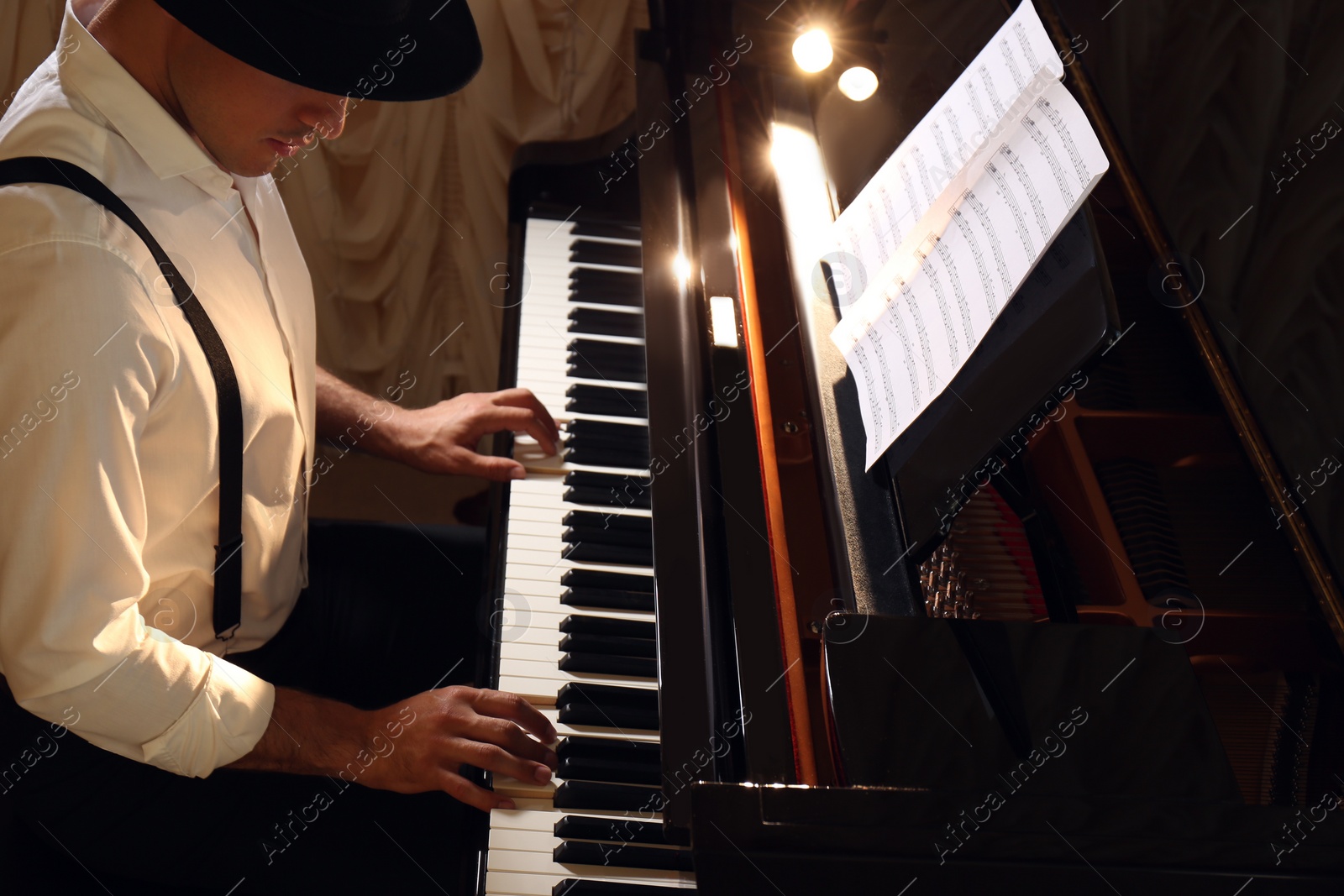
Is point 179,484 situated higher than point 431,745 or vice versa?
point 179,484

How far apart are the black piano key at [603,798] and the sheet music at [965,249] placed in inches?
21.8

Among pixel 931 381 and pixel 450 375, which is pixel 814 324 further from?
pixel 450 375

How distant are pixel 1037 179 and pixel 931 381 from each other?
0.27 metres

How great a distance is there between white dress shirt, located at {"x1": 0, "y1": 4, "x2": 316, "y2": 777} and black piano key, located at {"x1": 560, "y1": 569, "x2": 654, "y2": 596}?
48 centimetres

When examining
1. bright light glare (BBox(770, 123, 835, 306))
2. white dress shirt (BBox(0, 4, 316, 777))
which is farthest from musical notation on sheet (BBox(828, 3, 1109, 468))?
white dress shirt (BBox(0, 4, 316, 777))

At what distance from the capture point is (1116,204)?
191 centimetres

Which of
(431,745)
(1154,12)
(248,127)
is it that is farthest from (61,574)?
(1154,12)

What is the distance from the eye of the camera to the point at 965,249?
48.9 inches

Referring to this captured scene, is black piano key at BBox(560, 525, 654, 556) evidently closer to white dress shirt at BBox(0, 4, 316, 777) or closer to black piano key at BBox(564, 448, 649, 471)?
black piano key at BBox(564, 448, 649, 471)

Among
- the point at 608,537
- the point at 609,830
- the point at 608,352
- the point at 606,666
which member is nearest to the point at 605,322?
the point at 608,352

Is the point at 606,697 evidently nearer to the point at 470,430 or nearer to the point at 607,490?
the point at 607,490

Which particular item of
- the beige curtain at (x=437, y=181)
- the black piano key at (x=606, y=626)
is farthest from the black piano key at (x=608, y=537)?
the beige curtain at (x=437, y=181)

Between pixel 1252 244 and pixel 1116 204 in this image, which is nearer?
pixel 1252 244

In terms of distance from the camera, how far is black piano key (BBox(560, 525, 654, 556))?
1.68 meters
